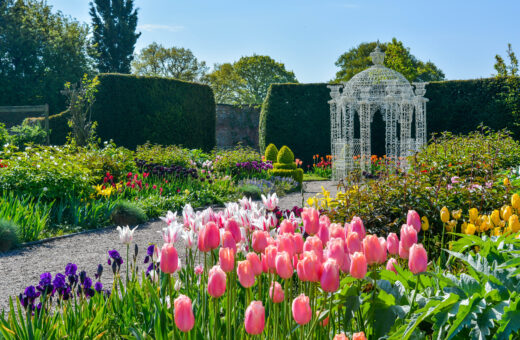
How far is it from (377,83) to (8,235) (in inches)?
366

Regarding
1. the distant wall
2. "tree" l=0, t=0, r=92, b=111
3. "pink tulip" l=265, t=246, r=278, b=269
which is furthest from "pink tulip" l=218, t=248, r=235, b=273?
"tree" l=0, t=0, r=92, b=111

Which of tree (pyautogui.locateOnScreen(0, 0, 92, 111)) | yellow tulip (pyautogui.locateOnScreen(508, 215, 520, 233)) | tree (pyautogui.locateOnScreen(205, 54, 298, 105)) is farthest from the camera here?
tree (pyautogui.locateOnScreen(205, 54, 298, 105))

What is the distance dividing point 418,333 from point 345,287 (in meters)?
0.30

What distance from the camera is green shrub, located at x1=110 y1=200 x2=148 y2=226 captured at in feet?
23.0

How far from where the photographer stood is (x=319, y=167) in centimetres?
1504

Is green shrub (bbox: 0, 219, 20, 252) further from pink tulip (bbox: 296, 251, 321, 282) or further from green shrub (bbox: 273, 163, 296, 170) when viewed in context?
green shrub (bbox: 273, 163, 296, 170)

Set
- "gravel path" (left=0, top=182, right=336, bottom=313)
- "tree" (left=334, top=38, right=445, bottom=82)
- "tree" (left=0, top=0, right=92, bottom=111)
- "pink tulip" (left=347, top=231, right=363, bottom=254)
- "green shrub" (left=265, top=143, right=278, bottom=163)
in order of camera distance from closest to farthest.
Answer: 1. "pink tulip" (left=347, top=231, right=363, bottom=254)
2. "gravel path" (left=0, top=182, right=336, bottom=313)
3. "green shrub" (left=265, top=143, right=278, bottom=163)
4. "tree" (left=0, top=0, right=92, bottom=111)
5. "tree" (left=334, top=38, right=445, bottom=82)

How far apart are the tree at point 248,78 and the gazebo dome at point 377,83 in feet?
66.3

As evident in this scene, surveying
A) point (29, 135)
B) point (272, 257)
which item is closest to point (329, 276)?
point (272, 257)

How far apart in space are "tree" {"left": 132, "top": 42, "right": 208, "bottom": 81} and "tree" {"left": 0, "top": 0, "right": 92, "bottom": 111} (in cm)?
778

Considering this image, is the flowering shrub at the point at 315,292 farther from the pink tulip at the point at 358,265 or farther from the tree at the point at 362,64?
the tree at the point at 362,64

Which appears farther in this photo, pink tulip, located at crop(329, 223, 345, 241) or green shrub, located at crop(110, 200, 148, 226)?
green shrub, located at crop(110, 200, 148, 226)

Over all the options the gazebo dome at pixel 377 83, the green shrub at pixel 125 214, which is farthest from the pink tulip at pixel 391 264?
the gazebo dome at pixel 377 83

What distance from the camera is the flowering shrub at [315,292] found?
4.62 feet
